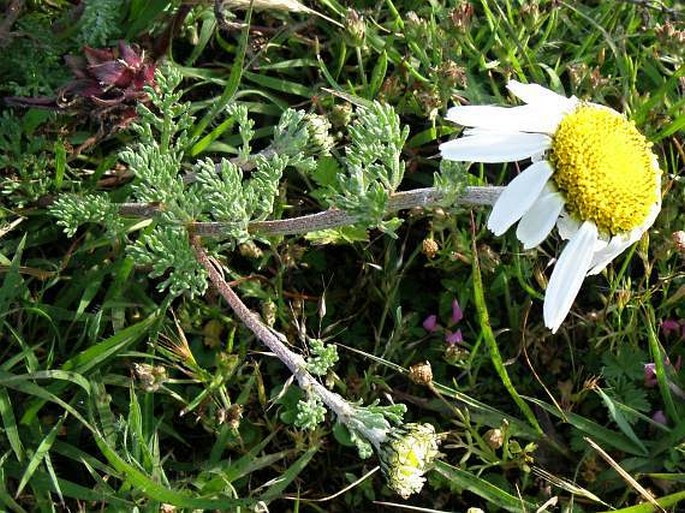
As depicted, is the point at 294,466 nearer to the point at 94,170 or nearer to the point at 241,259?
the point at 241,259

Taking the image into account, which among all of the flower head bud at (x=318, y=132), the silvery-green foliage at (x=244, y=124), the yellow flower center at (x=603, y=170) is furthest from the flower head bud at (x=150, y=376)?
the yellow flower center at (x=603, y=170)

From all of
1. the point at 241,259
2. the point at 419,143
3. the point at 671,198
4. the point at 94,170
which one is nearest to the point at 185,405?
the point at 241,259

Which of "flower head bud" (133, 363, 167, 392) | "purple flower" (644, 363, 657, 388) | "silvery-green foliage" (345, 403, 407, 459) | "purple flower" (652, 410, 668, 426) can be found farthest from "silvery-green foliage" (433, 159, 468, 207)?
"purple flower" (652, 410, 668, 426)

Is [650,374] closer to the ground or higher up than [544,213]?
closer to the ground

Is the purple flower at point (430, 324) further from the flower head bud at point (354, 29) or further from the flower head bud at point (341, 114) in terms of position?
the flower head bud at point (354, 29)

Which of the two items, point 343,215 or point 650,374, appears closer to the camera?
point 343,215

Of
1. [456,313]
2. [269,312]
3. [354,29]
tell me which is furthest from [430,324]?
[354,29]

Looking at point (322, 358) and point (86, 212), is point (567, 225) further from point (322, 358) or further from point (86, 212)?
point (86, 212)
